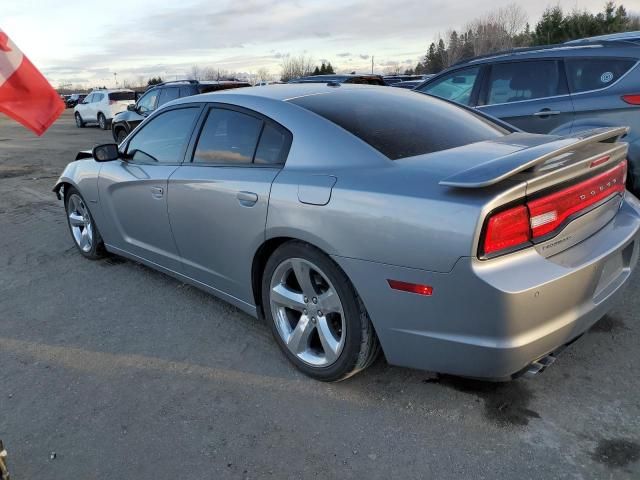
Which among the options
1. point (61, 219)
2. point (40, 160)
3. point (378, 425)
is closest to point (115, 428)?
point (378, 425)

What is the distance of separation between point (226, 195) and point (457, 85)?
4375 mm

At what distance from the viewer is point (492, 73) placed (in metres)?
5.93

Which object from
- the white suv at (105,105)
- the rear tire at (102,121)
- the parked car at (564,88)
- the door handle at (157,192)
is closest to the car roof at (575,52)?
the parked car at (564,88)

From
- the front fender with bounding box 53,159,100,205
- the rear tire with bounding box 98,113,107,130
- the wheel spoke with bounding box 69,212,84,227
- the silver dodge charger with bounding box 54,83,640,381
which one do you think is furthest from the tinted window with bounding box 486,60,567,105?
the rear tire with bounding box 98,113,107,130

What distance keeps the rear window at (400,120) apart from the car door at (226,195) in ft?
1.17

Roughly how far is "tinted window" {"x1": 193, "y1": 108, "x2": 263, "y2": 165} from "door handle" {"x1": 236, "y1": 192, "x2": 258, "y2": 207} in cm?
25

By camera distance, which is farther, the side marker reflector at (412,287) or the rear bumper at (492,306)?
the side marker reflector at (412,287)

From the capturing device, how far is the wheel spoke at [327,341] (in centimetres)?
271

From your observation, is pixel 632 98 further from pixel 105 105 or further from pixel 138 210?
pixel 105 105

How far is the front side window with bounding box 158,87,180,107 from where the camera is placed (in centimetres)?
1291

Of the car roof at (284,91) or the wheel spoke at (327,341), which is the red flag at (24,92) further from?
the wheel spoke at (327,341)

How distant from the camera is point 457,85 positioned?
6.44 m

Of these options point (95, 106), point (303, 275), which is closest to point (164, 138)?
point (303, 275)

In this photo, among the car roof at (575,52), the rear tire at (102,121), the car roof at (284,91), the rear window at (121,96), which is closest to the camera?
the car roof at (284,91)
